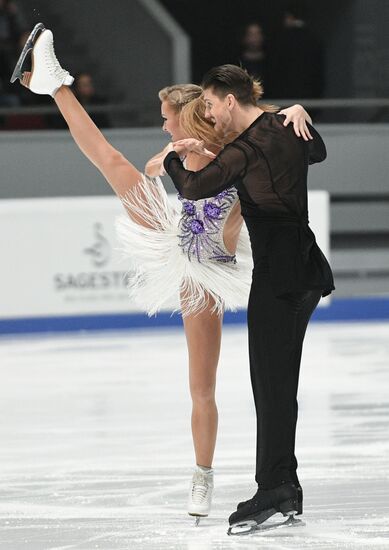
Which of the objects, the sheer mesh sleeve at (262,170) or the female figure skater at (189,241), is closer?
the sheer mesh sleeve at (262,170)

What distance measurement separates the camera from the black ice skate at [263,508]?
352cm

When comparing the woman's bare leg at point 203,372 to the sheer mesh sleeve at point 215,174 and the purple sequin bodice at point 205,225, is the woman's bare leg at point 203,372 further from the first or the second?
Result: the sheer mesh sleeve at point 215,174

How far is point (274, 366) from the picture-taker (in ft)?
11.5

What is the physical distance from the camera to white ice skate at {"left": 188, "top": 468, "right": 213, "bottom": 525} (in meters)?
3.70

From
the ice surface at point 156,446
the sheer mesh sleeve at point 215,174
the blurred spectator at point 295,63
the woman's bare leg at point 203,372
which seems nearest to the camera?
the sheer mesh sleeve at point 215,174

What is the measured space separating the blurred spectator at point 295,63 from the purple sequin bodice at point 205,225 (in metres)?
6.98

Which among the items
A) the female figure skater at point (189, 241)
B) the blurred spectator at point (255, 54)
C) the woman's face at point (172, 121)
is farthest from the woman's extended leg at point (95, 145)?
the blurred spectator at point (255, 54)

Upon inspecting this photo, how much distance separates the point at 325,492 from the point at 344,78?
755 cm

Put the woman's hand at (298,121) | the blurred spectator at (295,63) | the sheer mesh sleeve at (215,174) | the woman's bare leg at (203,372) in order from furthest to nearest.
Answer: the blurred spectator at (295,63) < the woman's bare leg at (203,372) < the woman's hand at (298,121) < the sheer mesh sleeve at (215,174)

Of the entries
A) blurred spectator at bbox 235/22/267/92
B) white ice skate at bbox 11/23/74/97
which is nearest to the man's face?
white ice skate at bbox 11/23/74/97

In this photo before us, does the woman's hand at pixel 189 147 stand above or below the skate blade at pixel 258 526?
above

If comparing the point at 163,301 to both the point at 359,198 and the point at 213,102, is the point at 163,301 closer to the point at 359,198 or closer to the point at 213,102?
the point at 213,102

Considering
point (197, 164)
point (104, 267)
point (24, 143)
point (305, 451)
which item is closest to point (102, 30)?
point (24, 143)

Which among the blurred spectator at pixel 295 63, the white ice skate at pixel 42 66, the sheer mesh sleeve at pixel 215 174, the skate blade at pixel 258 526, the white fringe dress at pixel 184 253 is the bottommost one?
the skate blade at pixel 258 526
